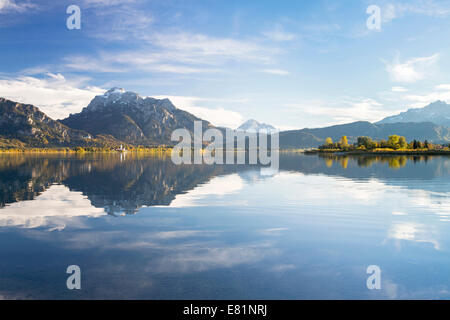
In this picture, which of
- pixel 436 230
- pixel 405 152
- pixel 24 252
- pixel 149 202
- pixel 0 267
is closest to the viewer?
pixel 0 267

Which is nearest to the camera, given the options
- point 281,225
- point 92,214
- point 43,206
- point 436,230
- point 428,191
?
point 436,230

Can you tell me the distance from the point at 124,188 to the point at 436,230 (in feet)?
111

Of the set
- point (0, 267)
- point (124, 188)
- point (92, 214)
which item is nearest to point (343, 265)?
point (0, 267)

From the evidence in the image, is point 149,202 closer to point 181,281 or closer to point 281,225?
point 281,225

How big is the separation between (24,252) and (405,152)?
208092 millimetres

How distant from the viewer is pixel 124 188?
133 feet

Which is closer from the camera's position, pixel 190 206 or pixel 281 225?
pixel 281 225

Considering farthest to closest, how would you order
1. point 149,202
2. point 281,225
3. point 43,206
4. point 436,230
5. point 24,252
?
point 149,202
point 43,206
point 281,225
point 436,230
point 24,252

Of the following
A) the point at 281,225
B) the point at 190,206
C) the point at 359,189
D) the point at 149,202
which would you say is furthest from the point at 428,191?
the point at 149,202

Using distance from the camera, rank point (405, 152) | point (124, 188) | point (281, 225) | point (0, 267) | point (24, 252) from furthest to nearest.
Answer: point (405, 152), point (124, 188), point (281, 225), point (24, 252), point (0, 267)

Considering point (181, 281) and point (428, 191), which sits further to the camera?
point (428, 191)

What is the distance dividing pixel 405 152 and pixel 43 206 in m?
202

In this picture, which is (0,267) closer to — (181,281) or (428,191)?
(181,281)

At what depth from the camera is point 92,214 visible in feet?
81.8
